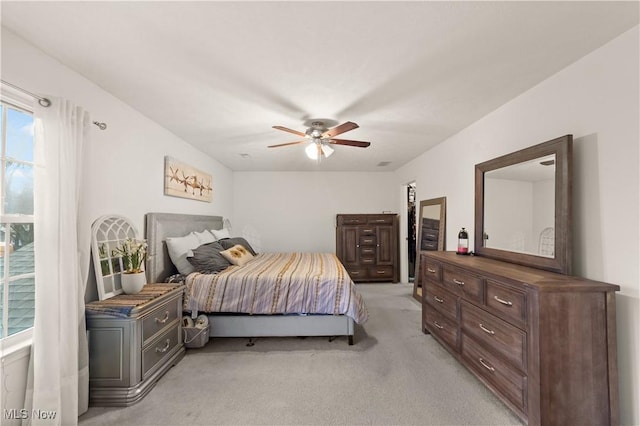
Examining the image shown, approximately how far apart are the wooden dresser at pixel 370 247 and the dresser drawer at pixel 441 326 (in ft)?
7.93

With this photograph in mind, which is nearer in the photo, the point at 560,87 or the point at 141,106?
the point at 560,87

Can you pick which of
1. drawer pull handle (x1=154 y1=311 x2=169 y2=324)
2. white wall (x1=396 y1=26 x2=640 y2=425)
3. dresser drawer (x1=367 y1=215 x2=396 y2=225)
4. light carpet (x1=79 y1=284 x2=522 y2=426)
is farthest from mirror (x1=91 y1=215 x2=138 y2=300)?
dresser drawer (x1=367 y1=215 x2=396 y2=225)

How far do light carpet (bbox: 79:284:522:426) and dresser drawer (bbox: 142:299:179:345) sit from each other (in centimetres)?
42

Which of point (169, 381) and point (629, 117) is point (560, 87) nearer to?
point (629, 117)

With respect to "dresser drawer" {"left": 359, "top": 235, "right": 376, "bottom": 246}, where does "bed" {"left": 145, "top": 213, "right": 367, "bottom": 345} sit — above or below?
below

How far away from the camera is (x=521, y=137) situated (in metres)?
2.23

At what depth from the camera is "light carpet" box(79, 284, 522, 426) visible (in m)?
1.71

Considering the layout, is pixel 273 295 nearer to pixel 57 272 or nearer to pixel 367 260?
pixel 57 272

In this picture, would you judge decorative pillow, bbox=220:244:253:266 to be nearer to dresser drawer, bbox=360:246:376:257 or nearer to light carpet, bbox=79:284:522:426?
light carpet, bbox=79:284:522:426

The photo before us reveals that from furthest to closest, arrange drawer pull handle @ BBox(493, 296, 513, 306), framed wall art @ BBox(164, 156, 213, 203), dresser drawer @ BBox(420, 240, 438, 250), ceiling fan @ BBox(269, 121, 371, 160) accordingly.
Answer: dresser drawer @ BBox(420, 240, 438, 250)
framed wall art @ BBox(164, 156, 213, 203)
ceiling fan @ BBox(269, 121, 371, 160)
drawer pull handle @ BBox(493, 296, 513, 306)

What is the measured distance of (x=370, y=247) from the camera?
5383mm

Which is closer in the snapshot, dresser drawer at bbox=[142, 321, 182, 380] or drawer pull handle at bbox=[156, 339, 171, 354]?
dresser drawer at bbox=[142, 321, 182, 380]

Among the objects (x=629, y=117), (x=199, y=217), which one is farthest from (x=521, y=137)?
(x=199, y=217)

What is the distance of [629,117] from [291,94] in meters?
2.19
